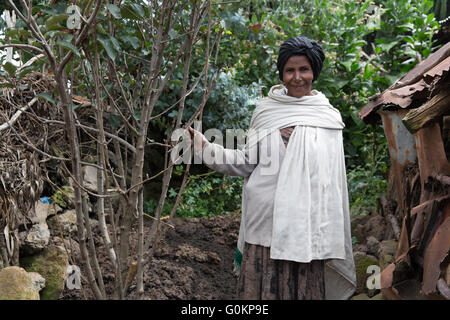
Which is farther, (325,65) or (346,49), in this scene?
(346,49)

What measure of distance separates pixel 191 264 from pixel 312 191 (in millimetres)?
1507

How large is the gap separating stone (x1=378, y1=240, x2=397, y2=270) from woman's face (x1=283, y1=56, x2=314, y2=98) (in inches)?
51.7

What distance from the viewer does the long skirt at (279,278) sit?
238cm

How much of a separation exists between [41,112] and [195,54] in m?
2.07

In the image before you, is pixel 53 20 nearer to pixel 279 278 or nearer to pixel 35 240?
pixel 279 278

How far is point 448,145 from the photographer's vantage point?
2602mm

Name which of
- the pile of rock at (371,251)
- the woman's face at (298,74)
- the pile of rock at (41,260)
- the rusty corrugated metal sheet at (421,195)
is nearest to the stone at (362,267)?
the pile of rock at (371,251)

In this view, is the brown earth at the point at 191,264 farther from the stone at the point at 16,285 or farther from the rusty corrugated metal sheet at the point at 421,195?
the rusty corrugated metal sheet at the point at 421,195

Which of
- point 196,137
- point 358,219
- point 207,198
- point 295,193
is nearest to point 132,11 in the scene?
point 196,137

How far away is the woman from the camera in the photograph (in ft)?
7.70

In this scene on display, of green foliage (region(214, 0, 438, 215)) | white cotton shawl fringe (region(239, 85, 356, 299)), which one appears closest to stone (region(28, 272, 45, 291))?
white cotton shawl fringe (region(239, 85, 356, 299))

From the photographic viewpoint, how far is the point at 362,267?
10.9 ft

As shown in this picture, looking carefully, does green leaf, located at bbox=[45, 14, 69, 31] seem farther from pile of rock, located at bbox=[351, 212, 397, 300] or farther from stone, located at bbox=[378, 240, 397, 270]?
stone, located at bbox=[378, 240, 397, 270]

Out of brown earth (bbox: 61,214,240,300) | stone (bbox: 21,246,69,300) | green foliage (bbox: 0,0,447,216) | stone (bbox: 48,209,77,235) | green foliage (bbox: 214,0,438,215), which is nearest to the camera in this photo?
stone (bbox: 21,246,69,300)
